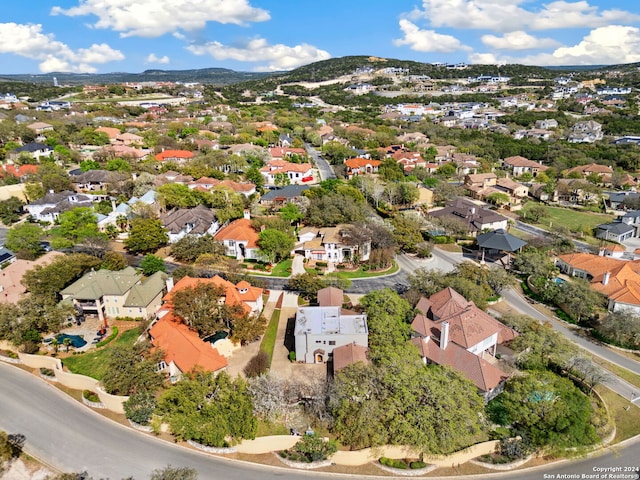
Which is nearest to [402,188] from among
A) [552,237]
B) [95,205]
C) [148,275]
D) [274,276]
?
[552,237]

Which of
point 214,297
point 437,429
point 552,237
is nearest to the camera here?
point 437,429

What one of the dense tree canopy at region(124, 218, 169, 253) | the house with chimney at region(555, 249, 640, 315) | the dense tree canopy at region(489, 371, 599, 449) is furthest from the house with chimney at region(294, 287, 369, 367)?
the dense tree canopy at region(124, 218, 169, 253)

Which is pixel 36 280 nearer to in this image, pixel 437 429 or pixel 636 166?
pixel 437 429

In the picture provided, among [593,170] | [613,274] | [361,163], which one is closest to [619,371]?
[613,274]

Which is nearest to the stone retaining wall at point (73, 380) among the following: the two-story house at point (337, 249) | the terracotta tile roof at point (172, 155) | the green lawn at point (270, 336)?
the green lawn at point (270, 336)

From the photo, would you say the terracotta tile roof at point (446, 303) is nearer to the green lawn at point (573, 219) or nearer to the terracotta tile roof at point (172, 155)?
the green lawn at point (573, 219)
